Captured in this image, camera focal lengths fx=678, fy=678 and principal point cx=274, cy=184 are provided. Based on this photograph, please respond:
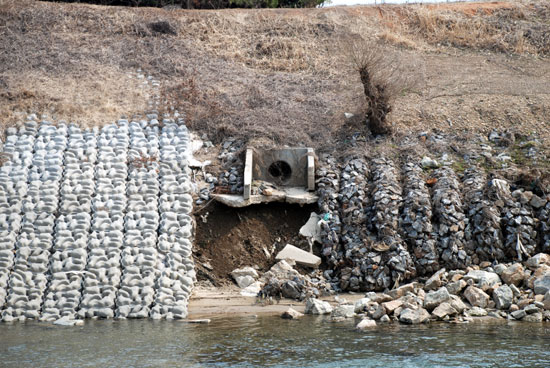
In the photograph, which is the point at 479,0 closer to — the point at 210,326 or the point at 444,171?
the point at 444,171

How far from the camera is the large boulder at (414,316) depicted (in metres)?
9.99

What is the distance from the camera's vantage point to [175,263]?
1168cm

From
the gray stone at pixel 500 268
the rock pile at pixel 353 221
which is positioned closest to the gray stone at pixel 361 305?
the rock pile at pixel 353 221

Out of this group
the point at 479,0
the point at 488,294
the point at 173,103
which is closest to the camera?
the point at 488,294

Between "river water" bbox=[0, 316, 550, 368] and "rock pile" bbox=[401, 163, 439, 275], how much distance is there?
80.2 inches

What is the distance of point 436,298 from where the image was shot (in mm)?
10398

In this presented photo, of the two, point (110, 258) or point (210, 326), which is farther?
point (110, 258)

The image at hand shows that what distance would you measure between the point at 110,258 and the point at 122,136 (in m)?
3.43

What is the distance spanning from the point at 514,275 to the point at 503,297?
2.30 feet

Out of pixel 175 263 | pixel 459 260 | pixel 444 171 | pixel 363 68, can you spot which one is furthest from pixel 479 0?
pixel 175 263

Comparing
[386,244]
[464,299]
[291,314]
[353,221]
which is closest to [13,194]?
[291,314]

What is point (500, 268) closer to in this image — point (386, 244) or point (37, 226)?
point (386, 244)

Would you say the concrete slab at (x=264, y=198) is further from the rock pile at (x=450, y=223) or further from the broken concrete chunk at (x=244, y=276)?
the rock pile at (x=450, y=223)

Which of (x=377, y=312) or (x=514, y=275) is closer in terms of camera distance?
(x=377, y=312)
